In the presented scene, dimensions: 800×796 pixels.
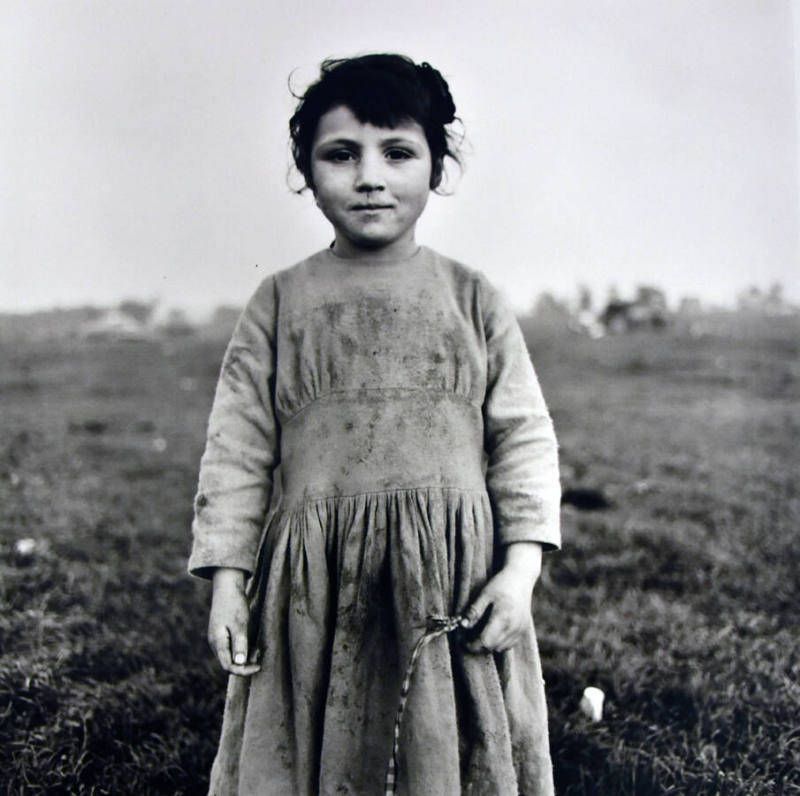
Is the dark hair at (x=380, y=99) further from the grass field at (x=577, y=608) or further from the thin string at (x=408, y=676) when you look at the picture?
the grass field at (x=577, y=608)

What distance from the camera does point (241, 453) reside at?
6.33ft

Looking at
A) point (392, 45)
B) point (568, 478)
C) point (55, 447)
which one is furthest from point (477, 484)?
point (55, 447)

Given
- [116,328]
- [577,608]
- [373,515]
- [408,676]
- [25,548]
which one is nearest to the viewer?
[408,676]

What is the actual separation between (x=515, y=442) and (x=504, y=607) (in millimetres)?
375

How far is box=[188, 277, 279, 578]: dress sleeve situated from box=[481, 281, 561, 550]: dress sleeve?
509mm

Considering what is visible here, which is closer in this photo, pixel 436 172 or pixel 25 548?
pixel 436 172

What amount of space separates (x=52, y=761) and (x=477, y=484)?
5.36ft

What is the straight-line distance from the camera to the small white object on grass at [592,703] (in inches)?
105

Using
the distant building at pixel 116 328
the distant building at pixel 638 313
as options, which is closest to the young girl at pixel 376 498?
the distant building at pixel 116 328

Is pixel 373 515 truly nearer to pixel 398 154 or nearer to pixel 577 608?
pixel 398 154

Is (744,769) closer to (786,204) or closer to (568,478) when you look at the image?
(786,204)

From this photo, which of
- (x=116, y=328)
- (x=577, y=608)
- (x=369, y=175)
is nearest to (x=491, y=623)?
(x=369, y=175)

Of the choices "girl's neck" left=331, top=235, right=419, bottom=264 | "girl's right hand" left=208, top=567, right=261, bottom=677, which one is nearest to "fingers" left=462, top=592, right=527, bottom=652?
"girl's right hand" left=208, top=567, right=261, bottom=677

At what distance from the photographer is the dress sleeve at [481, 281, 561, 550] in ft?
6.12
